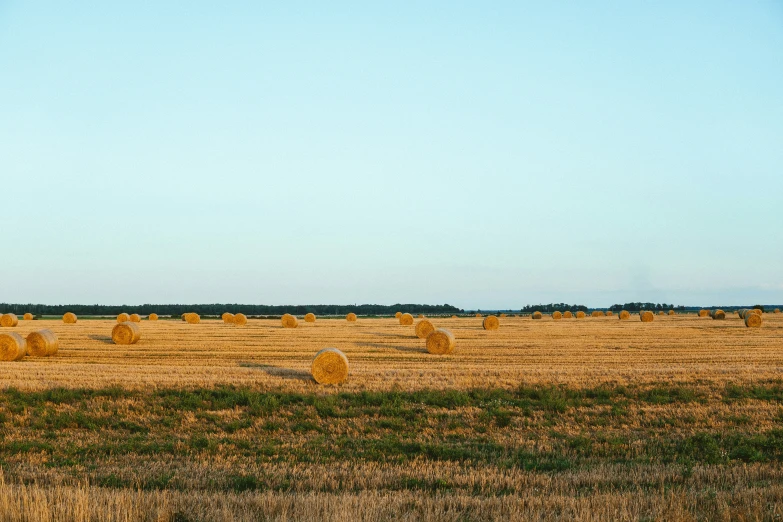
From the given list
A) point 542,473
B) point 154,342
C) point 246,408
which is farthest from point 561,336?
point 542,473

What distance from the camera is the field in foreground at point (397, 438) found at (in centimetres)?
744

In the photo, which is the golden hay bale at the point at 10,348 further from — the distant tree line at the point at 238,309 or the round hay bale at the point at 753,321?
the distant tree line at the point at 238,309

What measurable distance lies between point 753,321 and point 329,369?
33.2 metres

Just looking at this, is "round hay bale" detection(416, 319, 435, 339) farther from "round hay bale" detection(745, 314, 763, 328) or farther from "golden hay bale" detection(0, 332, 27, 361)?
"round hay bale" detection(745, 314, 763, 328)

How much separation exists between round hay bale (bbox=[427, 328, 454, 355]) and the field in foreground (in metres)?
1.29

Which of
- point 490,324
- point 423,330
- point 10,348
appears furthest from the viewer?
point 490,324

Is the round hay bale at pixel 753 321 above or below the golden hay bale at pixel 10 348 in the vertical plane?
above

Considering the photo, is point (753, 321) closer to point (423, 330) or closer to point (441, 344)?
point (423, 330)

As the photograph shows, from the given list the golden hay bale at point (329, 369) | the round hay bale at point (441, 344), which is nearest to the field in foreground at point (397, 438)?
the golden hay bale at point (329, 369)

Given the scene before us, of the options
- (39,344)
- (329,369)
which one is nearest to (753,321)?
(329,369)

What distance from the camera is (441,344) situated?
82.5 ft

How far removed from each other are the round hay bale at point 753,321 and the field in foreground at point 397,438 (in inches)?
720

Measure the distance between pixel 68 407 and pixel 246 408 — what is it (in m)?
4.14

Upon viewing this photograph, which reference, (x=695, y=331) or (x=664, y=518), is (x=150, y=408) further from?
(x=695, y=331)
